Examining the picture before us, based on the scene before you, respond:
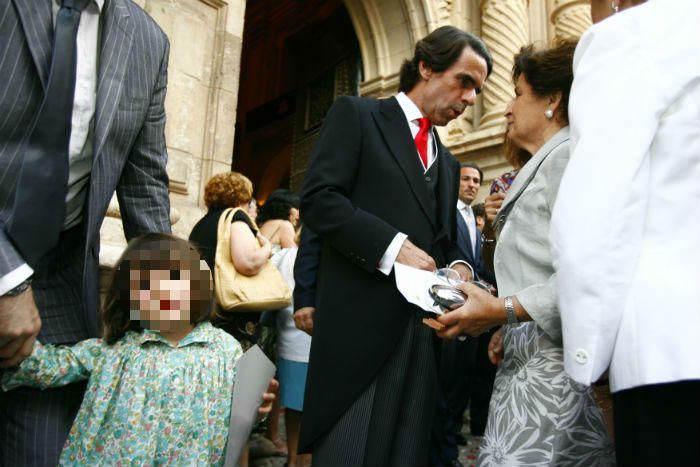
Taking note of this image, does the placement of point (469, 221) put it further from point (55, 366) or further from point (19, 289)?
point (19, 289)

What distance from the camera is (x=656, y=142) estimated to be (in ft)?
2.63

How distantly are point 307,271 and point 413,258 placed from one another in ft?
1.50

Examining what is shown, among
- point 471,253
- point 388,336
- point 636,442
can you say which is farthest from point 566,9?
point 636,442

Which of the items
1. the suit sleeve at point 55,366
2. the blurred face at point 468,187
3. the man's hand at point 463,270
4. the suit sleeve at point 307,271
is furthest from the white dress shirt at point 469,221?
the suit sleeve at point 55,366

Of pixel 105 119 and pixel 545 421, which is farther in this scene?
pixel 105 119

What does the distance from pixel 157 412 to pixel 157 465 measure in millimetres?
128

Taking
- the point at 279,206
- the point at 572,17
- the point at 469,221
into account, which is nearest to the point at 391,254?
the point at 469,221

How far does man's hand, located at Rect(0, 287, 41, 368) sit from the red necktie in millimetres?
1237

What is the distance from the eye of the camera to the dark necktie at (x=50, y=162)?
3.46 feet

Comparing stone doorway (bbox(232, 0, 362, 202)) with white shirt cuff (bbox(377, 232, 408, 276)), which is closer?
white shirt cuff (bbox(377, 232, 408, 276))

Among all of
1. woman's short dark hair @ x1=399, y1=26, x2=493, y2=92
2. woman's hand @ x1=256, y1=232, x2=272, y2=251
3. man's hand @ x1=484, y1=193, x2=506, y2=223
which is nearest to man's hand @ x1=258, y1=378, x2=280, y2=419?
man's hand @ x1=484, y1=193, x2=506, y2=223

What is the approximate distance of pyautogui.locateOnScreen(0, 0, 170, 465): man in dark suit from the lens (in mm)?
1060

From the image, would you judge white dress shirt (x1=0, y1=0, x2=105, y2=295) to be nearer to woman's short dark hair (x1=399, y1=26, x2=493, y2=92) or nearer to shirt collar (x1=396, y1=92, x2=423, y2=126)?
shirt collar (x1=396, y1=92, x2=423, y2=126)

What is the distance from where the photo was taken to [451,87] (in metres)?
1.81
